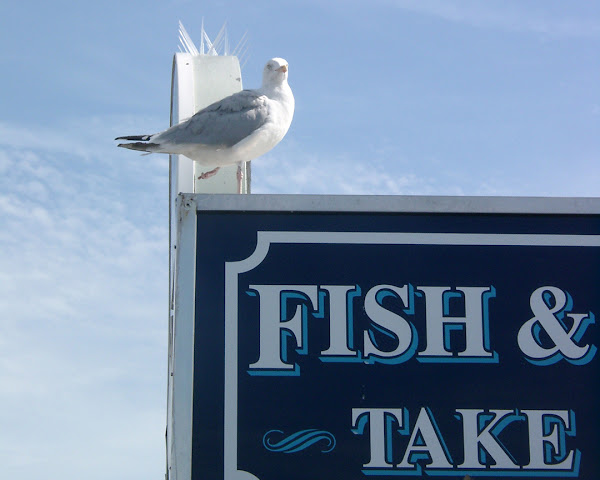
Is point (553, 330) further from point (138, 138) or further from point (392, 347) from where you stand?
point (138, 138)

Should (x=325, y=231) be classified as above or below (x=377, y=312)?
above

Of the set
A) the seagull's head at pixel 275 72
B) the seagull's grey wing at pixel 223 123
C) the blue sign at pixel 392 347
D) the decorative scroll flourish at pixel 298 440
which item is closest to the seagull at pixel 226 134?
the seagull's grey wing at pixel 223 123

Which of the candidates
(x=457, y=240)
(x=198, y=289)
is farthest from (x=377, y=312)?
(x=198, y=289)

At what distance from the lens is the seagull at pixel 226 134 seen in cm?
589

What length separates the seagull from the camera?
5887 mm

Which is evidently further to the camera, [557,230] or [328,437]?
[557,230]

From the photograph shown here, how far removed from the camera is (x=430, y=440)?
370 cm

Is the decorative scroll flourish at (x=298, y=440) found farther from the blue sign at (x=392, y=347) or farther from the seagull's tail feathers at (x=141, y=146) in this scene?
the seagull's tail feathers at (x=141, y=146)

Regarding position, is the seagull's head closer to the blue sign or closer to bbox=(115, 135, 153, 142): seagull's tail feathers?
bbox=(115, 135, 153, 142): seagull's tail feathers

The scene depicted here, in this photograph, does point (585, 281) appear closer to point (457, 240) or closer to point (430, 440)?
point (457, 240)

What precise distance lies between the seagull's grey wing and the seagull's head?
0.73 m

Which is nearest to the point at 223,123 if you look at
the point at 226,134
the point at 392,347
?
the point at 226,134

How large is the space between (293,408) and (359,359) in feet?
1.05

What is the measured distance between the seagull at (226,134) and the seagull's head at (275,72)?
365 mm
